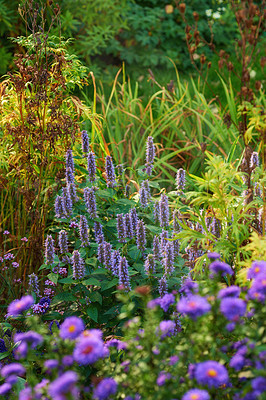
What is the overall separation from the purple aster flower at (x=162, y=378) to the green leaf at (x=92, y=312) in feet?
2.76

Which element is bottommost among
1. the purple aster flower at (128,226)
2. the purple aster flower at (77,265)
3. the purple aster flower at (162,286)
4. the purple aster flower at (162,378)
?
the purple aster flower at (162,286)

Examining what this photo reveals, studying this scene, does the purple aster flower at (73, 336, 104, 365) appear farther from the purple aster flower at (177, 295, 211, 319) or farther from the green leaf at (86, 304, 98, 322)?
the green leaf at (86, 304, 98, 322)

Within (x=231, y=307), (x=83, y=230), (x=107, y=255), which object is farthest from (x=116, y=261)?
(x=231, y=307)

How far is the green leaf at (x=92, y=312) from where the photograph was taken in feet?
7.58

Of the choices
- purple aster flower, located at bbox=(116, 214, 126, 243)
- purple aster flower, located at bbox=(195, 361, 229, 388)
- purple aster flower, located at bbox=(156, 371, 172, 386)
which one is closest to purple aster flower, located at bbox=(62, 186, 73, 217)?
purple aster flower, located at bbox=(116, 214, 126, 243)

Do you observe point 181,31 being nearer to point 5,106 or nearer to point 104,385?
point 5,106

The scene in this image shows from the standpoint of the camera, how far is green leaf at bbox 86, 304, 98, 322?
2311mm

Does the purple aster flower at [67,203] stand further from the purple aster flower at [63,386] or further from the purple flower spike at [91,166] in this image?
the purple aster flower at [63,386]

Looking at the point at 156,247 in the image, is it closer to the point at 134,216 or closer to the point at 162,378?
the point at 134,216

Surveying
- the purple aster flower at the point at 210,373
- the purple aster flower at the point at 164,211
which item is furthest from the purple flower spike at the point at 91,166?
the purple aster flower at the point at 210,373

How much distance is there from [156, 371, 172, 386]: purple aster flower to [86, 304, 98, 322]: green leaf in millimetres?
840

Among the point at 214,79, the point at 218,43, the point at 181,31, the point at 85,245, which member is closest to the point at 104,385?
the point at 85,245

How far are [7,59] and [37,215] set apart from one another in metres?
3.51

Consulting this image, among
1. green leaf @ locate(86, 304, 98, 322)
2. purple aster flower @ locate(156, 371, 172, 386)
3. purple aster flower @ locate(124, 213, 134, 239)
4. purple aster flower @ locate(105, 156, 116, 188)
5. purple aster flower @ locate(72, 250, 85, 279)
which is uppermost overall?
purple aster flower @ locate(105, 156, 116, 188)
